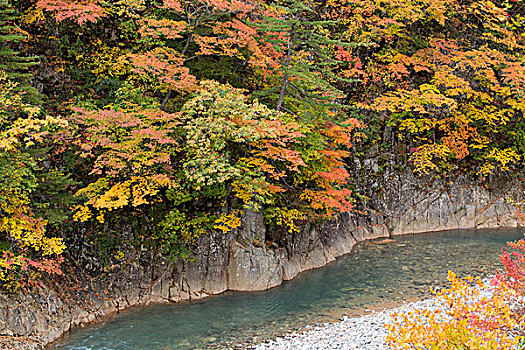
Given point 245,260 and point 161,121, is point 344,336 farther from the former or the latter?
point 161,121

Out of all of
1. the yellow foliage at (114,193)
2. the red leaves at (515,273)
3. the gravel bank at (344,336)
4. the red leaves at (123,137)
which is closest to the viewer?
the red leaves at (515,273)

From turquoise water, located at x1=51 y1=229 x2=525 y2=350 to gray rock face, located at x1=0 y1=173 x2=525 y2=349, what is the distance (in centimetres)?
42

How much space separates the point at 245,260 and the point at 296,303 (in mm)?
2060

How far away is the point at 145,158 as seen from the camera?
9695 mm

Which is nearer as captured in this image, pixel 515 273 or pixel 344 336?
pixel 515 273

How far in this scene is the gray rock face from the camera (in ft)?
29.3

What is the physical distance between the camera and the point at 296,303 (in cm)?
1115

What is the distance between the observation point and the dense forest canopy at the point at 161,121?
900cm

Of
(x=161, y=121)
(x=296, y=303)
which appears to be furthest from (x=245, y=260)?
(x=161, y=121)

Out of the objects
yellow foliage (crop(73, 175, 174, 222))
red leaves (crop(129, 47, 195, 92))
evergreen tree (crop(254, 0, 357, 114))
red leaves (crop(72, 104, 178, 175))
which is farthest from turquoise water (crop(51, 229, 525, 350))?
red leaves (crop(129, 47, 195, 92))

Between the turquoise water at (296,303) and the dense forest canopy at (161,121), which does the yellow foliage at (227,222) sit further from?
the turquoise water at (296,303)

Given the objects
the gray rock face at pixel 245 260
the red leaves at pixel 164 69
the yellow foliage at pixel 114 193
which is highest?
the red leaves at pixel 164 69

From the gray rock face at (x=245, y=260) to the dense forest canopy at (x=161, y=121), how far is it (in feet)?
1.78

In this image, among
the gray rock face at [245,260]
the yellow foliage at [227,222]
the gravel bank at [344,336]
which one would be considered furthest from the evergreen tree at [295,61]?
the gravel bank at [344,336]
